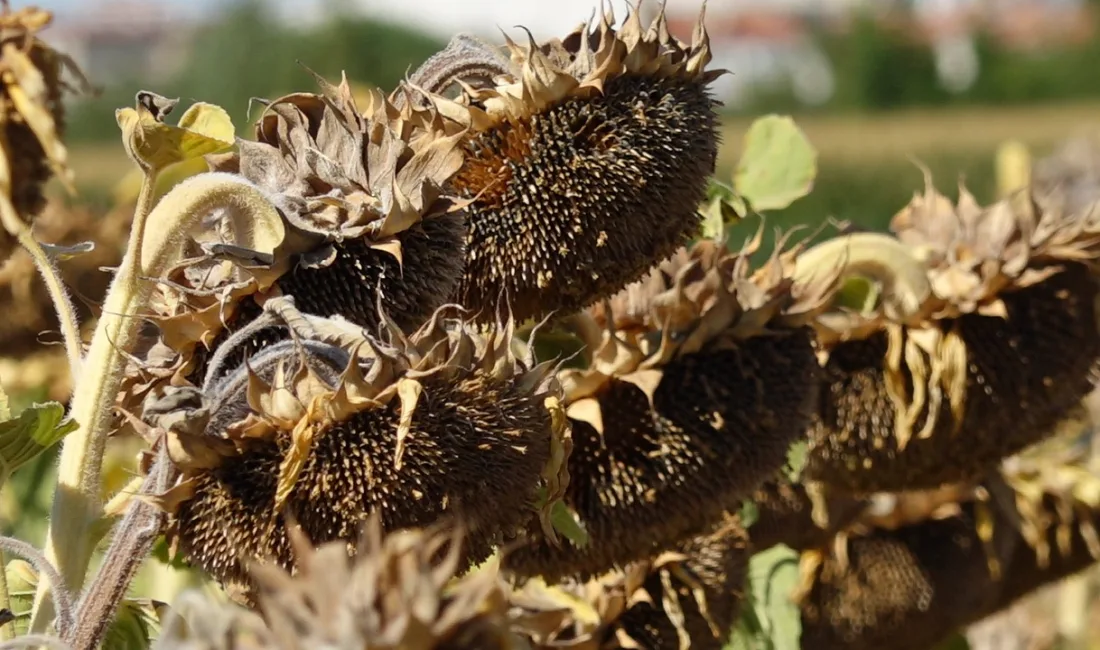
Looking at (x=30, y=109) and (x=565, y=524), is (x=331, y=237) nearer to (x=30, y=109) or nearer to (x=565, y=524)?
(x=565, y=524)

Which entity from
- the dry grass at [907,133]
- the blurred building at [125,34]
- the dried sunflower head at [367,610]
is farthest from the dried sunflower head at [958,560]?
the blurred building at [125,34]

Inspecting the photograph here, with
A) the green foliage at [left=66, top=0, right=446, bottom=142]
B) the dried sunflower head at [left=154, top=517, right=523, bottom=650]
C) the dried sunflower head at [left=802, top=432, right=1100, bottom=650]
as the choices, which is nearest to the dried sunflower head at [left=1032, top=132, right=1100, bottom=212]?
the dried sunflower head at [left=802, top=432, right=1100, bottom=650]

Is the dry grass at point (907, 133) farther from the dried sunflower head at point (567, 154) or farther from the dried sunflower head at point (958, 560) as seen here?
the dried sunflower head at point (567, 154)

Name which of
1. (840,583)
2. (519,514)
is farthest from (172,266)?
(840,583)

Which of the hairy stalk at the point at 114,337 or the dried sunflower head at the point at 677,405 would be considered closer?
the hairy stalk at the point at 114,337

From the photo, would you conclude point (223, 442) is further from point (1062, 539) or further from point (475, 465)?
point (1062, 539)

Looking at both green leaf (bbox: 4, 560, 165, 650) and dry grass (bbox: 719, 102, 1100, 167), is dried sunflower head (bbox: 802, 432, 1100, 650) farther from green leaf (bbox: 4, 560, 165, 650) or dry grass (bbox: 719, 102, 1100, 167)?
dry grass (bbox: 719, 102, 1100, 167)
